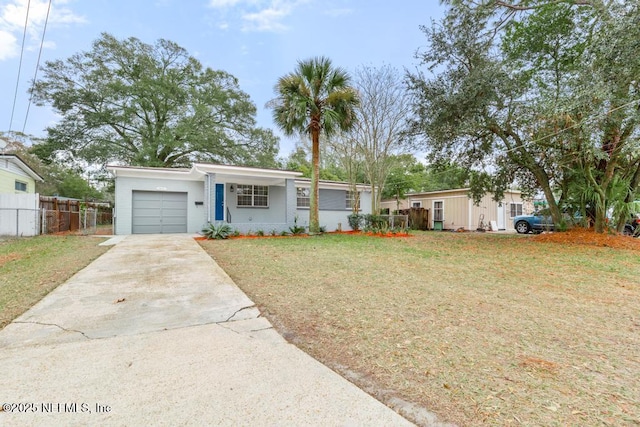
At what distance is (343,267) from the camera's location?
6.23 m

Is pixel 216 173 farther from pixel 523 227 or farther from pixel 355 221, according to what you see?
pixel 523 227

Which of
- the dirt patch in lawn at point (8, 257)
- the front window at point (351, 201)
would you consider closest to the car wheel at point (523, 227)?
the front window at point (351, 201)

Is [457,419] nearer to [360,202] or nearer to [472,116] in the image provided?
[472,116]

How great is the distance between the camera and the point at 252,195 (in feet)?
49.5

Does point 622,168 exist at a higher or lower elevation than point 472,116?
lower

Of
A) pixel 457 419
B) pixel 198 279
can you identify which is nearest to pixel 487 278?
pixel 457 419

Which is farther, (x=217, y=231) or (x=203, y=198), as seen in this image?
(x=203, y=198)

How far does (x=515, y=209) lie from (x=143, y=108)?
87.8 ft

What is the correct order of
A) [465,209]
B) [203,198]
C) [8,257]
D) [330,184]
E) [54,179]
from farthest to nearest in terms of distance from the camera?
[54,179]
[465,209]
[330,184]
[203,198]
[8,257]

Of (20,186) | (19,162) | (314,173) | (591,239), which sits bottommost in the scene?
(591,239)

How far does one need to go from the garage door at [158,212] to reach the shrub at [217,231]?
3.13 m

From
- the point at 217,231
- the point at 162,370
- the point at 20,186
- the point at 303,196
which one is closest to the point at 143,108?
the point at 20,186

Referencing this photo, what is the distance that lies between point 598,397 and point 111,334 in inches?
154

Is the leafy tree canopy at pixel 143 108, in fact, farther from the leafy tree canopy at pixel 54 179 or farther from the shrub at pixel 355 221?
the shrub at pixel 355 221
